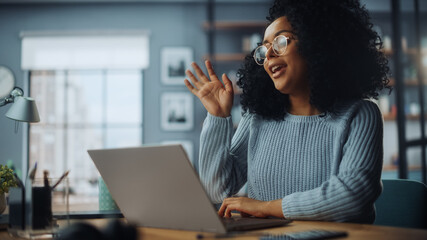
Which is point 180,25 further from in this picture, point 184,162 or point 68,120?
point 184,162

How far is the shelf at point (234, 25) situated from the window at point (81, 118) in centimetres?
106

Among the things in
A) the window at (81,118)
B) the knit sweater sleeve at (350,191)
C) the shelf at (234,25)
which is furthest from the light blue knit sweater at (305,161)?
the window at (81,118)

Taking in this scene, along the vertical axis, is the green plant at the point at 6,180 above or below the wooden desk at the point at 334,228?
above

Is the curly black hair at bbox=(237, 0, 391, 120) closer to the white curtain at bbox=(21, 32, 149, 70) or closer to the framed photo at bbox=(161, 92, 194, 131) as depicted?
the framed photo at bbox=(161, 92, 194, 131)

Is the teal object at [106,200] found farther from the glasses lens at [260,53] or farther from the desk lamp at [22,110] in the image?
the glasses lens at [260,53]

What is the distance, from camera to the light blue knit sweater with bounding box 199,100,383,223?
1124 millimetres

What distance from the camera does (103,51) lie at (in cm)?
564

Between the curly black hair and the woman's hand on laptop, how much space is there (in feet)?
1.20

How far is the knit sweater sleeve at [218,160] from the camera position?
139 centimetres

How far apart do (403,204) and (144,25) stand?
15.5 feet

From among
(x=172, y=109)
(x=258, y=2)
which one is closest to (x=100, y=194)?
(x=172, y=109)

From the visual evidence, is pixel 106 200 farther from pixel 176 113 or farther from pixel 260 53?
pixel 176 113

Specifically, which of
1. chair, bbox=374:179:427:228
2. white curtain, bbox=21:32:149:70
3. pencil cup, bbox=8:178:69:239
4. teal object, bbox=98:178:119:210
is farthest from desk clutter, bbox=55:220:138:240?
white curtain, bbox=21:32:149:70

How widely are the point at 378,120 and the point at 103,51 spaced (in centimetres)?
483
